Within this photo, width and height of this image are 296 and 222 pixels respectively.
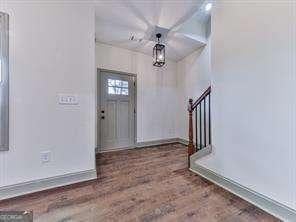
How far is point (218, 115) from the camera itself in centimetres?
220

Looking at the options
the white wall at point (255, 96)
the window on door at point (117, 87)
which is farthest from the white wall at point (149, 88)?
the white wall at point (255, 96)

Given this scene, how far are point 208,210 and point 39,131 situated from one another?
2.13 metres

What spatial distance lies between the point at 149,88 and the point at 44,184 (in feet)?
10.1

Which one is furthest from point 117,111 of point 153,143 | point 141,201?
point 141,201

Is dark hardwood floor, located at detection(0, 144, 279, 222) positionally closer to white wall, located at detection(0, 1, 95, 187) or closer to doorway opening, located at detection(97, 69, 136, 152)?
white wall, located at detection(0, 1, 95, 187)

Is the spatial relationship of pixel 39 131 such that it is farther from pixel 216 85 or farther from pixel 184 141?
pixel 184 141

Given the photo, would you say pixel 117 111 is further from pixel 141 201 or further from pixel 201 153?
pixel 141 201

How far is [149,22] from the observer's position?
286cm

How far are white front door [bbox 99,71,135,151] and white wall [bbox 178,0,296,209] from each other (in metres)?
2.17

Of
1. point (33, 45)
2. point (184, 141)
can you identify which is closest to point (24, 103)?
point (33, 45)

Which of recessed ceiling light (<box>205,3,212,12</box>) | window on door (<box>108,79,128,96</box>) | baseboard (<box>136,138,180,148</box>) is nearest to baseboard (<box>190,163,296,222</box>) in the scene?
baseboard (<box>136,138,180,148</box>)

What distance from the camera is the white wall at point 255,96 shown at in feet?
4.79

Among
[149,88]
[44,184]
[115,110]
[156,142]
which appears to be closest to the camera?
[44,184]

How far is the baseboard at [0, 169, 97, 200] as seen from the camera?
5.79ft
